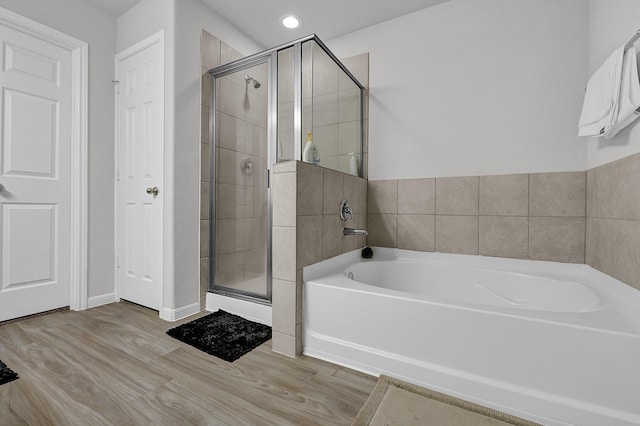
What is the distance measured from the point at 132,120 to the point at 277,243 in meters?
1.75

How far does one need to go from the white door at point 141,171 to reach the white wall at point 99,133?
0.07 m

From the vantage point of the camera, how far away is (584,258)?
1766 millimetres

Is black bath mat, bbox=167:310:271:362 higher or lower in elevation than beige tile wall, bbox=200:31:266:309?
lower

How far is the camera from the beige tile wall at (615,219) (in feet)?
3.94

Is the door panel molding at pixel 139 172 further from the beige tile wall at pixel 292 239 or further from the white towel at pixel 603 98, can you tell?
the white towel at pixel 603 98

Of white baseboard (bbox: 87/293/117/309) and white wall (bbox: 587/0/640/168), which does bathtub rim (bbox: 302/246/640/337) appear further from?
white baseboard (bbox: 87/293/117/309)

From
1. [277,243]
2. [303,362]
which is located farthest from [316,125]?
[303,362]

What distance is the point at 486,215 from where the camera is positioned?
202 centimetres

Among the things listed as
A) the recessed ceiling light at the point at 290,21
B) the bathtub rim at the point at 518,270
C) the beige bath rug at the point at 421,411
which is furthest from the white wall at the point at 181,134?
the beige bath rug at the point at 421,411

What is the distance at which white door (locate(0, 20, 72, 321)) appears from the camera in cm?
187

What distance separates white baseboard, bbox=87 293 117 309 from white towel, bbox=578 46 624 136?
351cm

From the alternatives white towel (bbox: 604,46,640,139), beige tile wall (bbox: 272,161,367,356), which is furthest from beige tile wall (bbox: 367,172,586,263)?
beige tile wall (bbox: 272,161,367,356)

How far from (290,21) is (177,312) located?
2553 millimetres

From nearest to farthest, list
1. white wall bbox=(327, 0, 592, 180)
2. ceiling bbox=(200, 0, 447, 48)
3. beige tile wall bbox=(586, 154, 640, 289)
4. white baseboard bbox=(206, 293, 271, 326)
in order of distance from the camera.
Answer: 1. beige tile wall bbox=(586, 154, 640, 289)
2. white wall bbox=(327, 0, 592, 180)
3. white baseboard bbox=(206, 293, 271, 326)
4. ceiling bbox=(200, 0, 447, 48)
